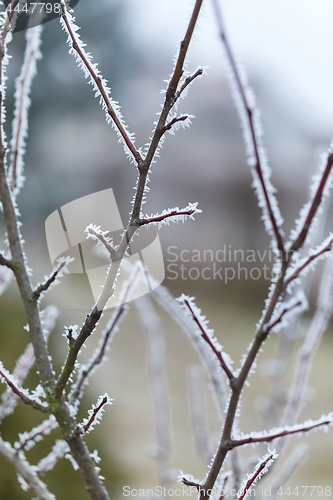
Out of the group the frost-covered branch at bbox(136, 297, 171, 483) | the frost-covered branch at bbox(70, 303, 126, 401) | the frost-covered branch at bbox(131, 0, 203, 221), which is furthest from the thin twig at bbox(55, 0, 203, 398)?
the frost-covered branch at bbox(136, 297, 171, 483)

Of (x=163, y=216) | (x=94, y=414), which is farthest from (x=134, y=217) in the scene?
(x=94, y=414)

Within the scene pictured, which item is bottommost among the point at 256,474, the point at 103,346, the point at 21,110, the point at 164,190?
the point at 256,474

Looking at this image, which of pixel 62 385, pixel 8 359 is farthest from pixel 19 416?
pixel 62 385

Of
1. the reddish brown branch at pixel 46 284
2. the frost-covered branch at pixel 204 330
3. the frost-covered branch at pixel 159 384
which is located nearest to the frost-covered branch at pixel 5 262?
the reddish brown branch at pixel 46 284

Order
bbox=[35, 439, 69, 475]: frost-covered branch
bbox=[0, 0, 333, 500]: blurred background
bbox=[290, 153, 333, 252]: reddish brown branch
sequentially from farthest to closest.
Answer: bbox=[0, 0, 333, 500]: blurred background
bbox=[35, 439, 69, 475]: frost-covered branch
bbox=[290, 153, 333, 252]: reddish brown branch

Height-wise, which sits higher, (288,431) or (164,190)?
(164,190)

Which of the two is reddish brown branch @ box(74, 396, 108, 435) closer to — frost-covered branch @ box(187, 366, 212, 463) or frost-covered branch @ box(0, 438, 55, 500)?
frost-covered branch @ box(0, 438, 55, 500)

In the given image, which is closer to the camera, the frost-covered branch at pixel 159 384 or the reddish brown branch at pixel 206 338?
the reddish brown branch at pixel 206 338

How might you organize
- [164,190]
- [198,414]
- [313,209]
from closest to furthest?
1. [313,209]
2. [198,414]
3. [164,190]

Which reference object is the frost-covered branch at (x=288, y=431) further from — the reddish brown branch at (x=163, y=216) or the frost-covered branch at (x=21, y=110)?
the frost-covered branch at (x=21, y=110)

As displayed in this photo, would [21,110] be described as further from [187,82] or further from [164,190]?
[164,190]
